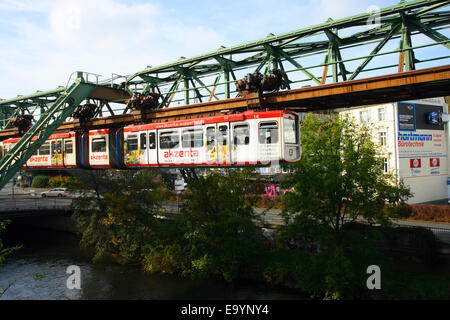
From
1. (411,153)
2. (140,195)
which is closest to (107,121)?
(140,195)

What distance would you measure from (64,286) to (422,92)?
25.0m

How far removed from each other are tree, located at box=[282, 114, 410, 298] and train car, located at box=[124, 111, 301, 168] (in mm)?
5478

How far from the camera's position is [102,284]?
82.0 feet

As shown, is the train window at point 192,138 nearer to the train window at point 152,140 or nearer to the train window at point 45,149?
the train window at point 152,140

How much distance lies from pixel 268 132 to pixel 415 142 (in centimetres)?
3360

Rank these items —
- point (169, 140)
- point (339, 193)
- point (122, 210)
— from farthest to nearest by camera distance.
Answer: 1. point (122, 210)
2. point (339, 193)
3. point (169, 140)

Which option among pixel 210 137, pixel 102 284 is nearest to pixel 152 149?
pixel 210 137

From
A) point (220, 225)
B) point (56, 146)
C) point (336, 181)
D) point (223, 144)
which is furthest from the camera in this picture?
point (56, 146)

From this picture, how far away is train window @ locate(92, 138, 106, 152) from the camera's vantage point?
2199 cm

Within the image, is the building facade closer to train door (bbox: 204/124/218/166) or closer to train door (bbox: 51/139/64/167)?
train door (bbox: 204/124/218/166)

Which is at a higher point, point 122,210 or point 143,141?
point 143,141

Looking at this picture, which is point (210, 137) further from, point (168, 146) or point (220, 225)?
point (220, 225)

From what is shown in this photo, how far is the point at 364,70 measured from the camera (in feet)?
53.0
